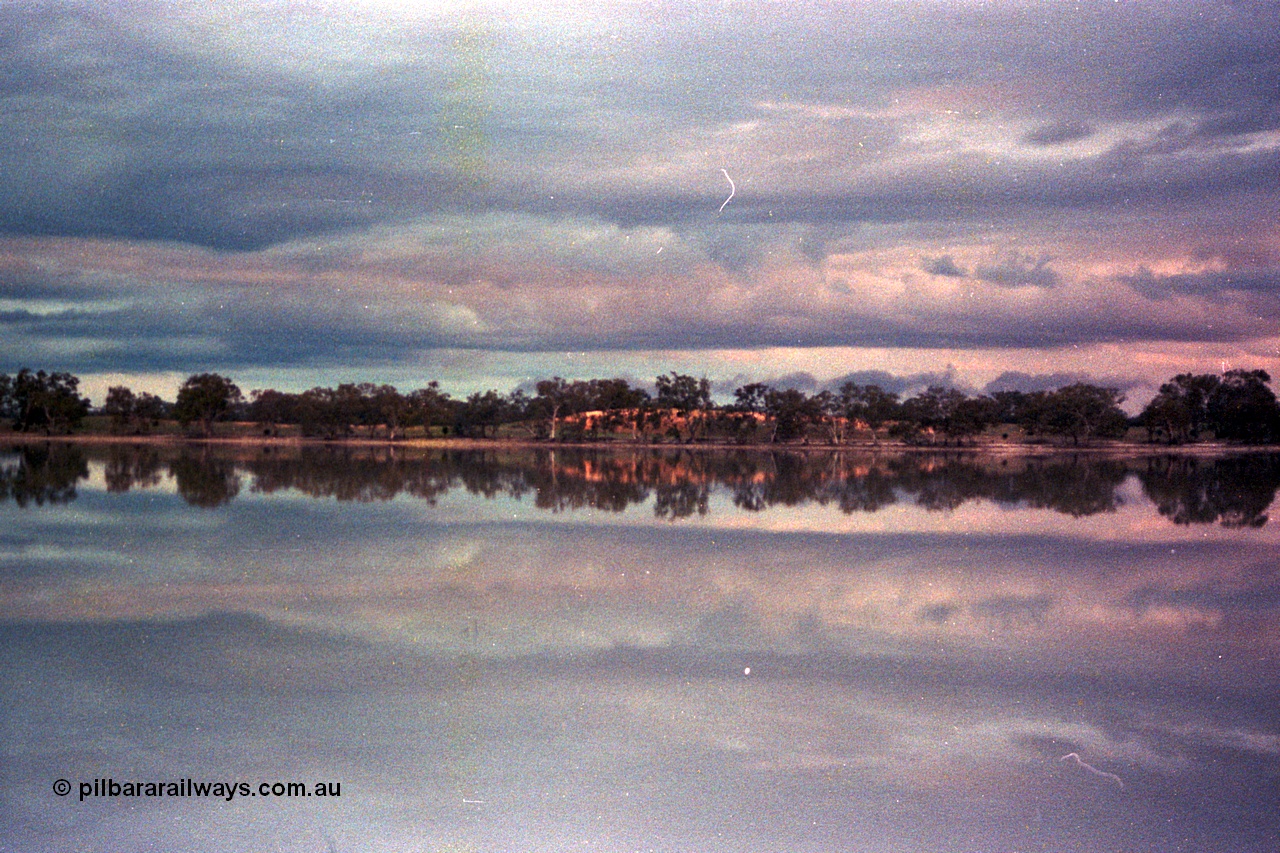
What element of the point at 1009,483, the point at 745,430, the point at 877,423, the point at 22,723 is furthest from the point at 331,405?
the point at 22,723

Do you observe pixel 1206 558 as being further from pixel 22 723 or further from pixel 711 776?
pixel 22 723

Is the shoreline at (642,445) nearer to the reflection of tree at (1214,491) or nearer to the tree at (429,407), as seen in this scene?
the tree at (429,407)

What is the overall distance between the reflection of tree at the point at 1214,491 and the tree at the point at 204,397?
4171 cm

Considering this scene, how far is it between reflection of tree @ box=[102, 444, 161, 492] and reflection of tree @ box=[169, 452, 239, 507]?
0.56m

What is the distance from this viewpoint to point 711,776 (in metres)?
6.14

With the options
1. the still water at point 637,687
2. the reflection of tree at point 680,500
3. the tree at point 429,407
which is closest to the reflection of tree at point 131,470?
the still water at point 637,687

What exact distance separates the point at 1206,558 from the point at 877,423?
67.6 meters

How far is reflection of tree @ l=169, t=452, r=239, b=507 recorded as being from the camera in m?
20.4

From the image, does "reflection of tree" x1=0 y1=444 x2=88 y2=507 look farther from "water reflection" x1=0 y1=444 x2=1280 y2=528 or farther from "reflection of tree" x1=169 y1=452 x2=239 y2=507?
"reflection of tree" x1=169 y1=452 x2=239 y2=507

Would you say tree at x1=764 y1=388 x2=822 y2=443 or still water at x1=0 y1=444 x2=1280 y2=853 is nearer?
still water at x1=0 y1=444 x2=1280 y2=853

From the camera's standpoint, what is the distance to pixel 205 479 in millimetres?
25484

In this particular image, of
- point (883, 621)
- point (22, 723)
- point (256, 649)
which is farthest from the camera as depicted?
point (883, 621)

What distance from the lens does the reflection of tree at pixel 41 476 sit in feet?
67.6

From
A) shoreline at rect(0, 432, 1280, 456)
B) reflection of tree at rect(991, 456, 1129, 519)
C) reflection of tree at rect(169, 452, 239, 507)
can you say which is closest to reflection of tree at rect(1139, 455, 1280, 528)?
reflection of tree at rect(991, 456, 1129, 519)
